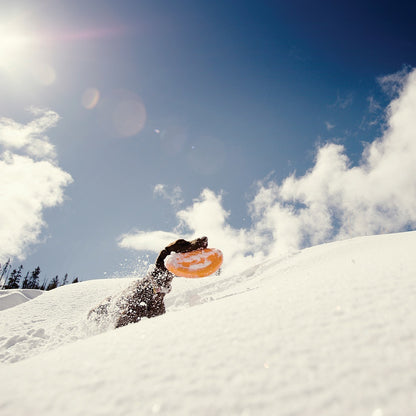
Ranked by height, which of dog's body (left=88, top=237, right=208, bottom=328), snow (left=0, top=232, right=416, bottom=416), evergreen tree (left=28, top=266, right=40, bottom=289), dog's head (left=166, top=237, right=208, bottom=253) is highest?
evergreen tree (left=28, top=266, right=40, bottom=289)

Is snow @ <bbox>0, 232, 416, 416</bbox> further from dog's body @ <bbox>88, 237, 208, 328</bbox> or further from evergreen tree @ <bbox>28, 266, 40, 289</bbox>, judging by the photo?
evergreen tree @ <bbox>28, 266, 40, 289</bbox>

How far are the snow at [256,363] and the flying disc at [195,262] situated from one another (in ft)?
10.6

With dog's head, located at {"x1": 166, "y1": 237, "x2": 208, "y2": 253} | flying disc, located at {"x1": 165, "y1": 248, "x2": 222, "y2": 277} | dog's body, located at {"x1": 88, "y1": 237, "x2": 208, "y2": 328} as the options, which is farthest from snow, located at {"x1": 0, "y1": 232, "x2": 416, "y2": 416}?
dog's head, located at {"x1": 166, "y1": 237, "x2": 208, "y2": 253}

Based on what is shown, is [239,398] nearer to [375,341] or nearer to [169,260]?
[375,341]

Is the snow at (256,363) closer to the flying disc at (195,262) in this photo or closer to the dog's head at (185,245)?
the flying disc at (195,262)

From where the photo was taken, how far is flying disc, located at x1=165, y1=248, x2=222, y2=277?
5531mm

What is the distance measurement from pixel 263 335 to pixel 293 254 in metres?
7.96

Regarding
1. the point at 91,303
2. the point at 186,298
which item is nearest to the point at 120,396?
the point at 186,298

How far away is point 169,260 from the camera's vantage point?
556cm

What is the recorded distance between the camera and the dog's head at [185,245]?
5844 millimetres

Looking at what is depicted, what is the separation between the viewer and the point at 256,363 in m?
1.34

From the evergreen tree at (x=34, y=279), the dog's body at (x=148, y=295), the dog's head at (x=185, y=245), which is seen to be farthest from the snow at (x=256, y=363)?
the evergreen tree at (x=34, y=279)

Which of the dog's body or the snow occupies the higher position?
the dog's body

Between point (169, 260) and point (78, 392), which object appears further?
point (169, 260)
